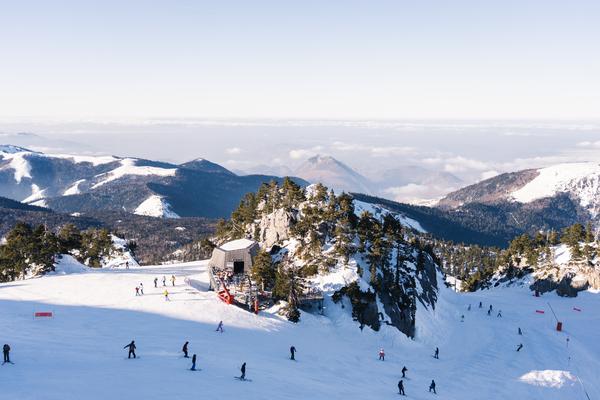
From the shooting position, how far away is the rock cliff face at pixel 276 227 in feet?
242

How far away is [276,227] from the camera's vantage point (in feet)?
247

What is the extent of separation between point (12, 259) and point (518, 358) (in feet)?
341

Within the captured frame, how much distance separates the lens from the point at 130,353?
33.7 meters

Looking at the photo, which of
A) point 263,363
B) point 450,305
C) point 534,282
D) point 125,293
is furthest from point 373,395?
point 534,282

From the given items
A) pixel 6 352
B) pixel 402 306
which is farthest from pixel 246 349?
pixel 402 306

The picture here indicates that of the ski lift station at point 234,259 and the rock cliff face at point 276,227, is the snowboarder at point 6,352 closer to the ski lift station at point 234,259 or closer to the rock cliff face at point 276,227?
the ski lift station at point 234,259

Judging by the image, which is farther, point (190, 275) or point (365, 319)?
point (190, 275)

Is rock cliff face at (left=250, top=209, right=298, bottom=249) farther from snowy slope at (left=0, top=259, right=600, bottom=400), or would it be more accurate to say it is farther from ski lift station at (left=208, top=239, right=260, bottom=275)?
snowy slope at (left=0, top=259, right=600, bottom=400)

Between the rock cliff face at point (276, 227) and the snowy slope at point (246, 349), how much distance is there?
16198 millimetres

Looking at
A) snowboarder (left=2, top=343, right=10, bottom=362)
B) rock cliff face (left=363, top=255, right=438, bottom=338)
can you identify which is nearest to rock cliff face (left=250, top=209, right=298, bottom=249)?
rock cliff face (left=363, top=255, right=438, bottom=338)

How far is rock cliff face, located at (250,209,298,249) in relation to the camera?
73.9m

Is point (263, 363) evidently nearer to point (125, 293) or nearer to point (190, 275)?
point (125, 293)

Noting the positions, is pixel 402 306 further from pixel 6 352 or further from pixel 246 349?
pixel 6 352

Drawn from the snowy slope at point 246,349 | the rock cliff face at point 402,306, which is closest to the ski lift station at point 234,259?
the snowy slope at point 246,349
